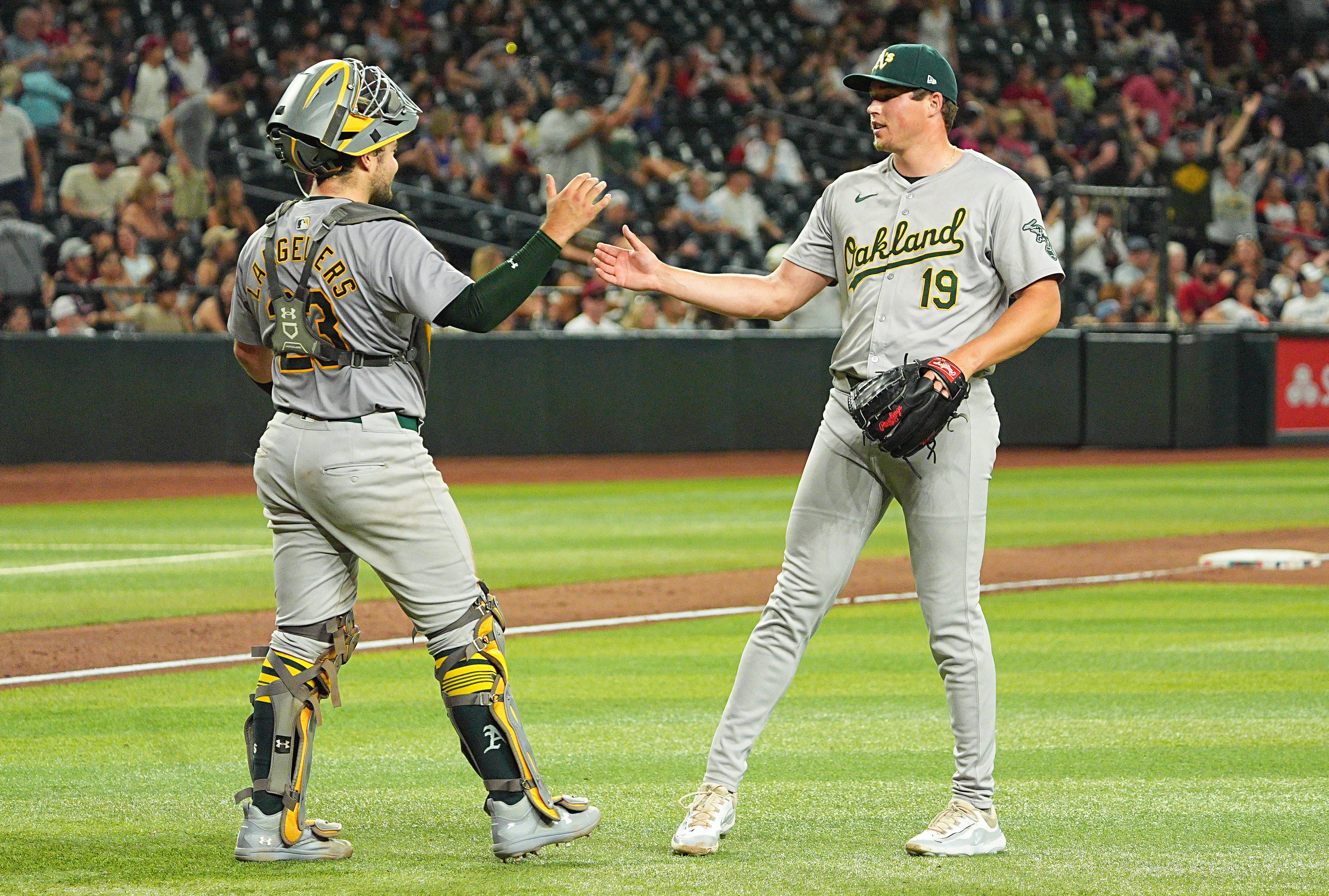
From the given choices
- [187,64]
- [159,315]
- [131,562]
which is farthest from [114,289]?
[131,562]

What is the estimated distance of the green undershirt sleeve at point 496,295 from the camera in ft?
12.7

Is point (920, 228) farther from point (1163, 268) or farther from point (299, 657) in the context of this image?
point (1163, 268)

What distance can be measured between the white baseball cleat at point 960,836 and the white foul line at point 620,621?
1505 mm

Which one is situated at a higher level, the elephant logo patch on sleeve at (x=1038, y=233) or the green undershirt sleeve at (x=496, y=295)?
the elephant logo patch on sleeve at (x=1038, y=233)

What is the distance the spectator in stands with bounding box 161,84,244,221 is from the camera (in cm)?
1719

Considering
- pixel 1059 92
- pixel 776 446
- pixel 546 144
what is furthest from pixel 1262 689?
pixel 1059 92

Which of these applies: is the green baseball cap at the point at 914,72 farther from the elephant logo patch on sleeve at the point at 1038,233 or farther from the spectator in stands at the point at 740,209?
the spectator in stands at the point at 740,209

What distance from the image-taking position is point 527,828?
4043mm

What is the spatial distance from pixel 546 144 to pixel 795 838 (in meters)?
15.9

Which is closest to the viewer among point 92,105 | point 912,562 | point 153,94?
point 912,562

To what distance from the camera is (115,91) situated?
64.2 feet

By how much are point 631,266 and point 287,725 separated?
4.98ft

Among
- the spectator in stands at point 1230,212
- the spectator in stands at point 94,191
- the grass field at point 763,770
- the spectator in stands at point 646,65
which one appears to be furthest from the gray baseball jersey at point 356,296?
the spectator in stands at point 1230,212

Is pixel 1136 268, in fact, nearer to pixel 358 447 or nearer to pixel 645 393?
pixel 645 393
